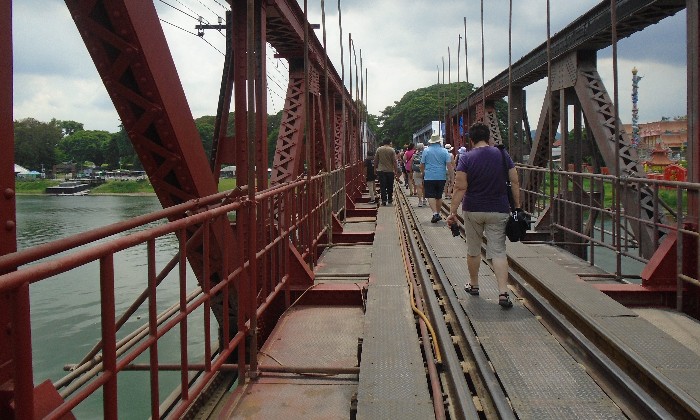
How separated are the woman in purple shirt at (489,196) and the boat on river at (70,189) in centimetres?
5759

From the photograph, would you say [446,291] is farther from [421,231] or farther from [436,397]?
[421,231]

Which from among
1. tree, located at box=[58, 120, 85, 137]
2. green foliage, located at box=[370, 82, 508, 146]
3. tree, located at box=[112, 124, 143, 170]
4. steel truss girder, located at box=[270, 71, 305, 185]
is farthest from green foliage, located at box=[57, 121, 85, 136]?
steel truss girder, located at box=[270, 71, 305, 185]

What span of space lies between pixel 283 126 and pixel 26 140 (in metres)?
46.3

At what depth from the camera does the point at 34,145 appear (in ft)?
170

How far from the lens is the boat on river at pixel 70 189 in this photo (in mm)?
56688

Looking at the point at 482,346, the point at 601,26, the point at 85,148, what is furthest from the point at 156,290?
the point at 85,148

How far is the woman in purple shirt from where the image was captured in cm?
600

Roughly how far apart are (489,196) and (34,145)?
2145 inches

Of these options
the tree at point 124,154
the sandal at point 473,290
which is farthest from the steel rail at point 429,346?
the tree at point 124,154

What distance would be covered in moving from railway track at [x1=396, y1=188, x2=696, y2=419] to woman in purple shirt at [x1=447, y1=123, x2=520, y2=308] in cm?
58

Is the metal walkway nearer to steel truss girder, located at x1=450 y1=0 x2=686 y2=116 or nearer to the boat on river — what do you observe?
steel truss girder, located at x1=450 y1=0 x2=686 y2=116

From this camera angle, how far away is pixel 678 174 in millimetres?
24641

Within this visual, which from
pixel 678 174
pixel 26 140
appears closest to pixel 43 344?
pixel 678 174

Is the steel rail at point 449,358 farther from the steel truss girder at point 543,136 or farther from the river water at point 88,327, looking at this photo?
the steel truss girder at point 543,136
